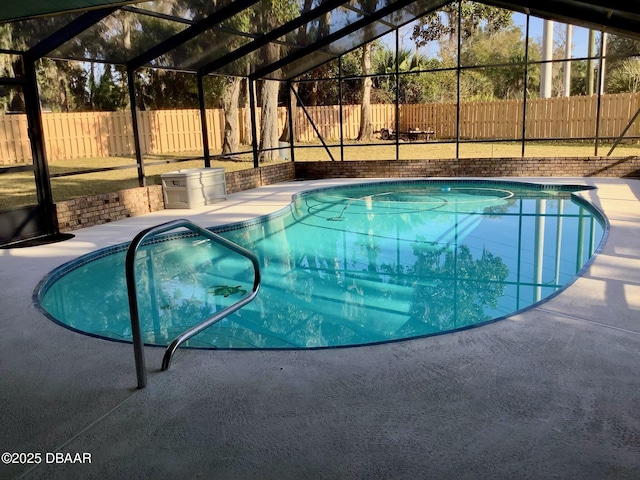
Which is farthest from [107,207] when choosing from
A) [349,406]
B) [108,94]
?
[349,406]

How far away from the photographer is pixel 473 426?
242cm

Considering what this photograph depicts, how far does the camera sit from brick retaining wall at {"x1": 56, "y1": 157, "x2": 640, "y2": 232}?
356 inches

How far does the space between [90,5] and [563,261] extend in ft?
17.8

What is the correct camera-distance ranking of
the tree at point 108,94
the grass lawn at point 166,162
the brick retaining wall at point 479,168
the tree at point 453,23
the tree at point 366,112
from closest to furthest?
the grass lawn at point 166,162 → the brick retaining wall at point 479,168 → the tree at point 108,94 → the tree at point 453,23 → the tree at point 366,112

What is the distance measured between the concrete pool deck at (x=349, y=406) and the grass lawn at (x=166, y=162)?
6.71m

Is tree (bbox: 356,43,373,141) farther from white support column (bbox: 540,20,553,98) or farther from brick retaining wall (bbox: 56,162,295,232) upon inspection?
brick retaining wall (bbox: 56,162,295,232)

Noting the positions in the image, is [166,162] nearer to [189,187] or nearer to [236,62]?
[189,187]

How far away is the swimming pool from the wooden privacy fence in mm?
4872

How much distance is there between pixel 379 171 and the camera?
13414mm

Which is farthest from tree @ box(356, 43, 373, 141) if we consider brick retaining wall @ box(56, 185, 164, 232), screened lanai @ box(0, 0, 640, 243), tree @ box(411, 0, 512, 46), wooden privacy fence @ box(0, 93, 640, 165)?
brick retaining wall @ box(56, 185, 164, 232)

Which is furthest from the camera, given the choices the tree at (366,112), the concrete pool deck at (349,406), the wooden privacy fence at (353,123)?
the tree at (366,112)

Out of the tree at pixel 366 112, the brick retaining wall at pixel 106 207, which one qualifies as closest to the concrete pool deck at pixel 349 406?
the brick retaining wall at pixel 106 207

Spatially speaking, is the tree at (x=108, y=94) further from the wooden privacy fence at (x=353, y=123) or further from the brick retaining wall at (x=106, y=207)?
the brick retaining wall at (x=106, y=207)

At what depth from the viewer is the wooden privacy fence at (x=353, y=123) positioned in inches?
531
